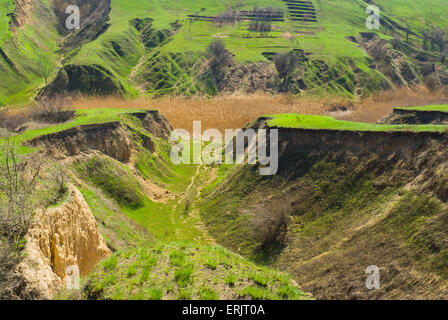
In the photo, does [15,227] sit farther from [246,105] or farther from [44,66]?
[44,66]

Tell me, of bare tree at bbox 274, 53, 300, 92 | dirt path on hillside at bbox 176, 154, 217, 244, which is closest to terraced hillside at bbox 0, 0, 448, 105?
bare tree at bbox 274, 53, 300, 92

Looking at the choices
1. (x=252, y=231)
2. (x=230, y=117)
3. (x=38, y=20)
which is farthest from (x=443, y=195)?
(x=38, y=20)

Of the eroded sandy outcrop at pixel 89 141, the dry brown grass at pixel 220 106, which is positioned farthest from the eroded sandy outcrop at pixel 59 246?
the dry brown grass at pixel 220 106

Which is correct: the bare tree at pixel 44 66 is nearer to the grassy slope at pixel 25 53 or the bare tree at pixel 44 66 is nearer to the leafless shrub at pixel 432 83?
the grassy slope at pixel 25 53

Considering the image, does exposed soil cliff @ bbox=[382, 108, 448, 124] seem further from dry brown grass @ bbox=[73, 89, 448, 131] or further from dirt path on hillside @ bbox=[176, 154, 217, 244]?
dirt path on hillside @ bbox=[176, 154, 217, 244]

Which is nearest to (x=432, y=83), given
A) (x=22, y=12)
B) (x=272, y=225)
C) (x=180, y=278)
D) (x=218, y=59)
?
(x=218, y=59)
